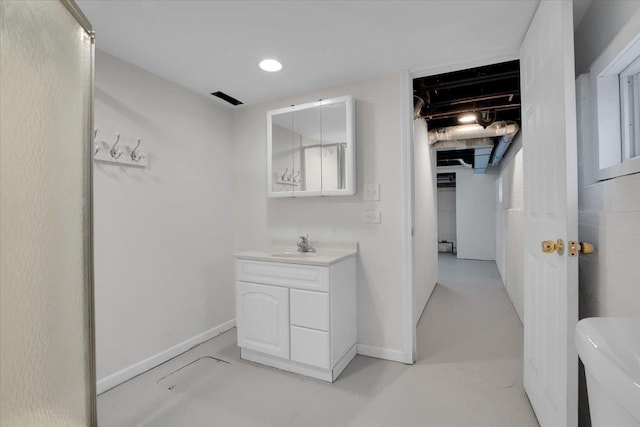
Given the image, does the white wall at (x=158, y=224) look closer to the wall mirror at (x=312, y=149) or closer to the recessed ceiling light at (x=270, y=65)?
the wall mirror at (x=312, y=149)

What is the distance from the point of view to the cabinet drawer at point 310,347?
1987mm

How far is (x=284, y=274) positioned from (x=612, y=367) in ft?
5.89

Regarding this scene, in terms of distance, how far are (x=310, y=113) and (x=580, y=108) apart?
1772 mm

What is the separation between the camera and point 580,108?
4.82ft

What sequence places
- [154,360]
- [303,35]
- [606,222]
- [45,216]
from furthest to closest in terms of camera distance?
1. [154,360]
2. [303,35]
3. [606,222]
4. [45,216]

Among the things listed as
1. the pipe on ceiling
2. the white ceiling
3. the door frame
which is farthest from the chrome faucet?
the pipe on ceiling

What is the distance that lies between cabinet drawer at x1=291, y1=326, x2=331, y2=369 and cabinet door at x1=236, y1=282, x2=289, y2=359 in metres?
0.06

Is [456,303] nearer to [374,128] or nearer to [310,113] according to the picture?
[374,128]

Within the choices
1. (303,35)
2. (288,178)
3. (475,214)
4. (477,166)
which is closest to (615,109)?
(303,35)

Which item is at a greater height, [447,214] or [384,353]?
[447,214]

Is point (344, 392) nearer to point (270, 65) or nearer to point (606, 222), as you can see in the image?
point (606, 222)

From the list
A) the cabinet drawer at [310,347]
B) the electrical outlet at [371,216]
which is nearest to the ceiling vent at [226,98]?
the electrical outlet at [371,216]

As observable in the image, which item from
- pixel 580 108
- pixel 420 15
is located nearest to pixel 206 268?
pixel 420 15

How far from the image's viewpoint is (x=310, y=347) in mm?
2029
